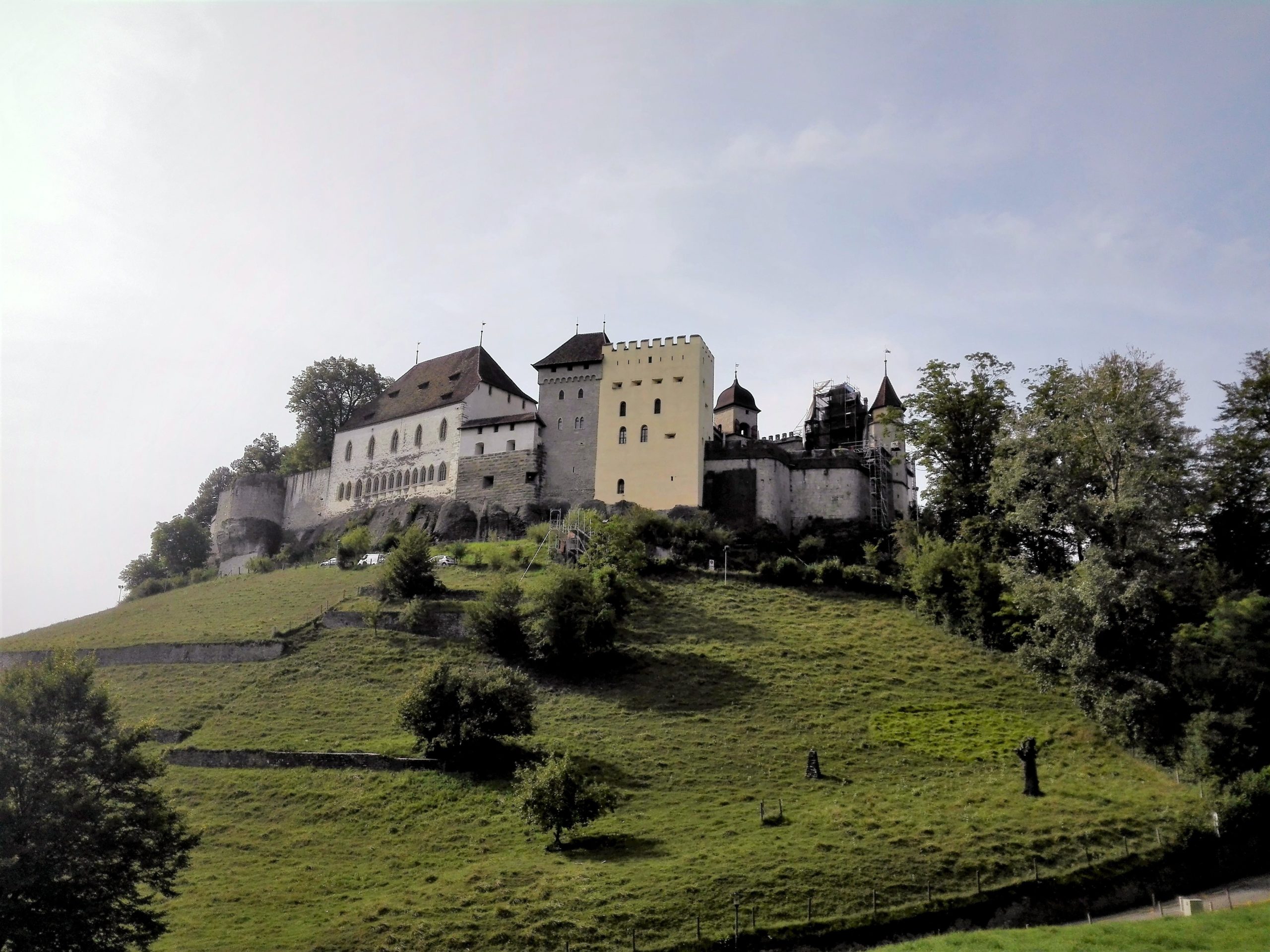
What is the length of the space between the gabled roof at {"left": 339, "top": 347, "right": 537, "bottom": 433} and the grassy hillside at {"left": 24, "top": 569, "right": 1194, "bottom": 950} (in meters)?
Answer: 24.9

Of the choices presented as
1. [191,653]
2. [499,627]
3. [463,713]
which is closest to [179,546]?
[191,653]

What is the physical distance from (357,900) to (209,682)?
21.2 m

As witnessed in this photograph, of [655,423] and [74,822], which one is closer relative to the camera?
[74,822]

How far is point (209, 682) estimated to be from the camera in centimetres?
4269

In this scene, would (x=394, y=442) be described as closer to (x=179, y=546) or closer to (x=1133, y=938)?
(x=179, y=546)

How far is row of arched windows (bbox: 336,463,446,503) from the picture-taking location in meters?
66.9

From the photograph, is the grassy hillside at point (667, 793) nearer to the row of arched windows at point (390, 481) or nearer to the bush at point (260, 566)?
the row of arched windows at point (390, 481)

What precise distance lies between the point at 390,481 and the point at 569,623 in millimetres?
31910

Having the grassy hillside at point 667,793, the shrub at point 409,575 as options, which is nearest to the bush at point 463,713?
the grassy hillside at point 667,793

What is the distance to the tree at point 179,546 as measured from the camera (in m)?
73.4

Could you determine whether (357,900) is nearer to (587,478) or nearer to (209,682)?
(209,682)

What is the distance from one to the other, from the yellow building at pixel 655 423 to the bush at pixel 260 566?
22194mm

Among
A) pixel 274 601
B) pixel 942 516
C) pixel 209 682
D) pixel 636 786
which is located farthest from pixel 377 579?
pixel 942 516

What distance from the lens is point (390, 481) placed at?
69875 mm
